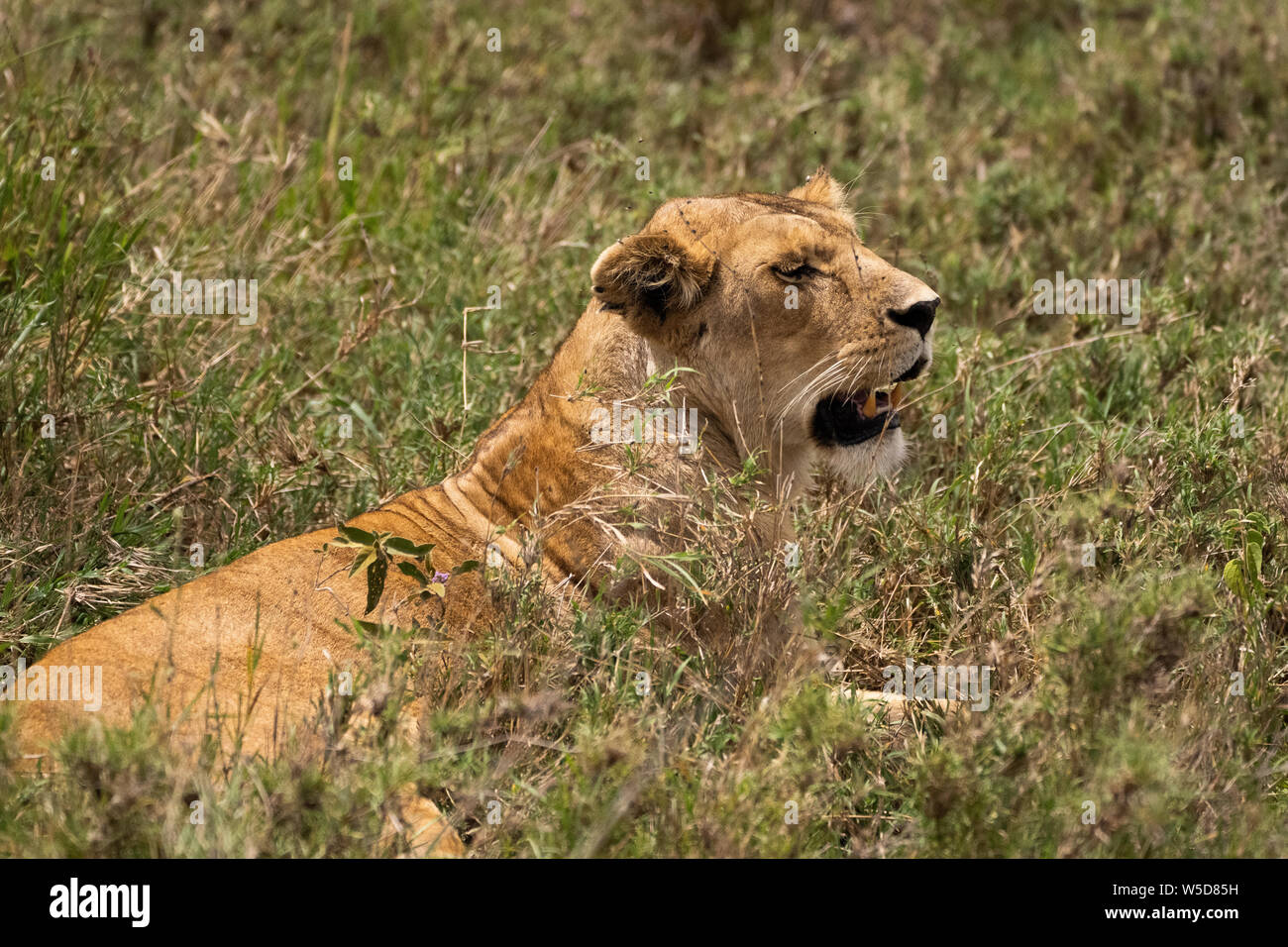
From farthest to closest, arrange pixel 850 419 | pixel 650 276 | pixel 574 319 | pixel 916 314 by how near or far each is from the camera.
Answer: pixel 574 319 < pixel 850 419 < pixel 916 314 < pixel 650 276

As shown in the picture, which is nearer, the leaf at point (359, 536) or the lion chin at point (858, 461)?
the leaf at point (359, 536)

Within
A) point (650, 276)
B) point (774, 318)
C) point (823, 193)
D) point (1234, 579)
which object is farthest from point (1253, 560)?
point (650, 276)

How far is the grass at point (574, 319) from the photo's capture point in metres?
3.38

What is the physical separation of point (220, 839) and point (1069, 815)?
1841 millimetres

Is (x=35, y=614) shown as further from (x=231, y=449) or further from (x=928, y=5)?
(x=928, y=5)

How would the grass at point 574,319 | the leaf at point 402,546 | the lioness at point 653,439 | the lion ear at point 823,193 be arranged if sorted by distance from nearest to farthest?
the grass at point 574,319 → the leaf at point 402,546 → the lioness at point 653,439 → the lion ear at point 823,193

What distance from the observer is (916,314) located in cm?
436

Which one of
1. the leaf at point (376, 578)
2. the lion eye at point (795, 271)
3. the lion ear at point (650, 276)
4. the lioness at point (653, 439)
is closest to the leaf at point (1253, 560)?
the lioness at point (653, 439)

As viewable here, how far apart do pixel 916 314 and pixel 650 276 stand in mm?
803

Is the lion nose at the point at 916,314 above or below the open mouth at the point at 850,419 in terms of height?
above

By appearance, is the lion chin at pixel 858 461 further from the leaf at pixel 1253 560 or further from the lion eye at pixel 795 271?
the leaf at pixel 1253 560

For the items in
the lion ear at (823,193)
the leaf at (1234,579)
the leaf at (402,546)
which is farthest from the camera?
the lion ear at (823,193)

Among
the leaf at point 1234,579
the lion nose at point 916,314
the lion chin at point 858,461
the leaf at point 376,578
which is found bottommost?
the leaf at point 1234,579

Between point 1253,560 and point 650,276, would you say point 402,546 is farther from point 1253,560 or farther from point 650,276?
point 1253,560
